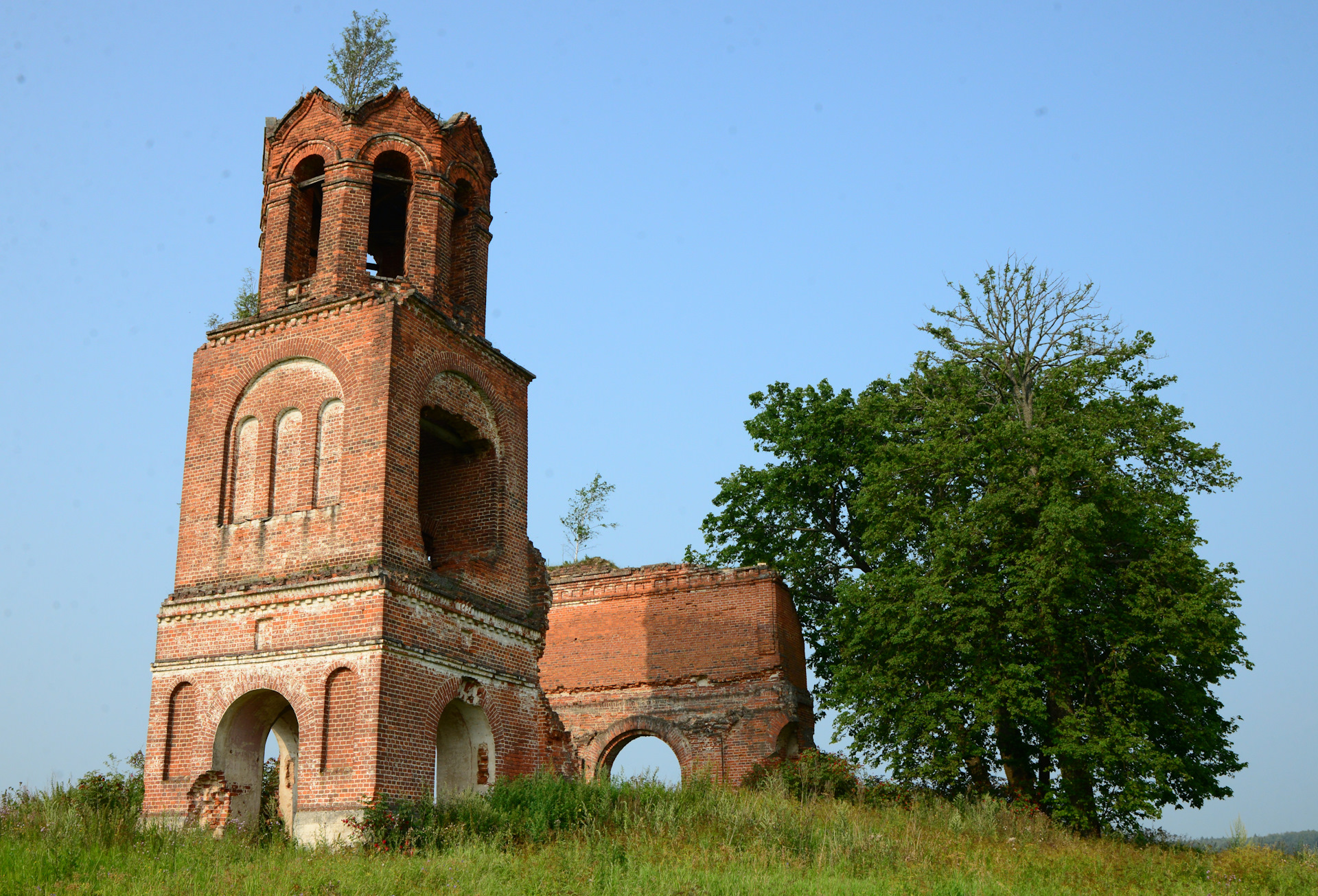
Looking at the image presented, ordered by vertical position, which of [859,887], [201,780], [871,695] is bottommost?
[859,887]

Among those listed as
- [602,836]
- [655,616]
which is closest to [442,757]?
[602,836]

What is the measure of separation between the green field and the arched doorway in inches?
42.6

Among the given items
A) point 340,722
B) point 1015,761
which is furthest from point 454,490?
point 1015,761

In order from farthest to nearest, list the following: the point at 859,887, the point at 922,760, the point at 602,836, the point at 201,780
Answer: the point at 922,760 < the point at 201,780 < the point at 602,836 < the point at 859,887

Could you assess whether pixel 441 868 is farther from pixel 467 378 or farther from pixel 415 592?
pixel 467 378

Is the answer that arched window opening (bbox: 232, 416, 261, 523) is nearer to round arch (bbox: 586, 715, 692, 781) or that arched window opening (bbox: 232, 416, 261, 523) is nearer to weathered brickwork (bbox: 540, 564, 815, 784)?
weathered brickwork (bbox: 540, 564, 815, 784)

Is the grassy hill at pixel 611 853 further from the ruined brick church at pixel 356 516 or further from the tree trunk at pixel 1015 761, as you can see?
the tree trunk at pixel 1015 761

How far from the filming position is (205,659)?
14.5 meters

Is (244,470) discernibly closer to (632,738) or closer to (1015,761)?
(632,738)

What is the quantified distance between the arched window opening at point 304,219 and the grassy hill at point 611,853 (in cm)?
772

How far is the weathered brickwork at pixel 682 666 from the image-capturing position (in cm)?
2262

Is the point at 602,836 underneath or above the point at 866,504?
underneath

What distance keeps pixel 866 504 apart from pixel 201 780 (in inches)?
480

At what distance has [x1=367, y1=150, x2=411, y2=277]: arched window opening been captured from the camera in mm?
17484
